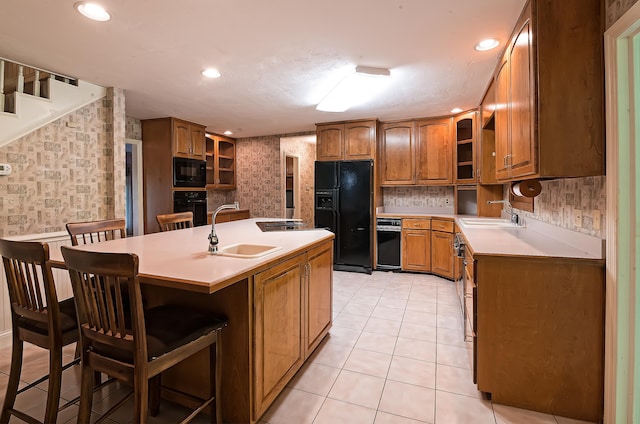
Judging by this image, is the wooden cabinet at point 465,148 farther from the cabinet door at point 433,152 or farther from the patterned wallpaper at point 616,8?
the patterned wallpaper at point 616,8

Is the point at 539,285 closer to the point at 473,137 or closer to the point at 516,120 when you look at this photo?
the point at 516,120

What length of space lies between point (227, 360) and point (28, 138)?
2.73 meters

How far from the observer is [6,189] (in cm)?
262

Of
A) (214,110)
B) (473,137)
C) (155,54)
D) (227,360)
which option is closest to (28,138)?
(155,54)

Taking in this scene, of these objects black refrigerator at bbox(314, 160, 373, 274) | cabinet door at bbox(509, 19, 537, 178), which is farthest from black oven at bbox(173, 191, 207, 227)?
cabinet door at bbox(509, 19, 537, 178)

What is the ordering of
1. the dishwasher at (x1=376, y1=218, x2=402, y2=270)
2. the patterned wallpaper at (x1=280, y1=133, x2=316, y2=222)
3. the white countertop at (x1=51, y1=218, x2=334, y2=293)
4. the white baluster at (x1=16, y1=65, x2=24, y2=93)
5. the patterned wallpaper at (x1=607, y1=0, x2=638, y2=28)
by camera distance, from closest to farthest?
the white countertop at (x1=51, y1=218, x2=334, y2=293), the patterned wallpaper at (x1=607, y1=0, x2=638, y2=28), the white baluster at (x1=16, y1=65, x2=24, y2=93), the dishwasher at (x1=376, y1=218, x2=402, y2=270), the patterned wallpaper at (x1=280, y1=133, x2=316, y2=222)

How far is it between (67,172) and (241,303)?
264cm

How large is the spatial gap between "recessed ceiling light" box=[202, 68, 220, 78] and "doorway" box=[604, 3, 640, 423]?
108 inches

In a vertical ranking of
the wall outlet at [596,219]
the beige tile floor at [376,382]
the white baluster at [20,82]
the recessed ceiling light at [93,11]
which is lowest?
the beige tile floor at [376,382]

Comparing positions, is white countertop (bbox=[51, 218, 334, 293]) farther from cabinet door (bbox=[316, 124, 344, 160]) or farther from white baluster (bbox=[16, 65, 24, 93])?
cabinet door (bbox=[316, 124, 344, 160])

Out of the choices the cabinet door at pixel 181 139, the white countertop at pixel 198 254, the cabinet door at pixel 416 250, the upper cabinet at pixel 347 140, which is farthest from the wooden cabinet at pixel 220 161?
the cabinet door at pixel 416 250

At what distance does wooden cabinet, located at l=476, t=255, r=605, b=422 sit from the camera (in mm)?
1656

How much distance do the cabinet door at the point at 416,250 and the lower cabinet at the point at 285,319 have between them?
97.6 inches

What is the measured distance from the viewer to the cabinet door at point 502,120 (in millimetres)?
2309
